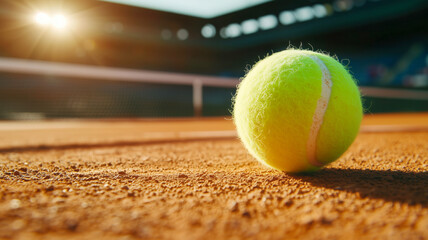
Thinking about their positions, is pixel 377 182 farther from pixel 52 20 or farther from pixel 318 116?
pixel 52 20

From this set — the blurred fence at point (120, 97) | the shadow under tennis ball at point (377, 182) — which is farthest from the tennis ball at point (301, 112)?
the blurred fence at point (120, 97)

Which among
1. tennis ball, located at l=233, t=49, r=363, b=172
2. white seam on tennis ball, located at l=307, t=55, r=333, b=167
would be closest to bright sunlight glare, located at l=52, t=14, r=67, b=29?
tennis ball, located at l=233, t=49, r=363, b=172

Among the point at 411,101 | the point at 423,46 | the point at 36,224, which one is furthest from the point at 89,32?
the point at 423,46

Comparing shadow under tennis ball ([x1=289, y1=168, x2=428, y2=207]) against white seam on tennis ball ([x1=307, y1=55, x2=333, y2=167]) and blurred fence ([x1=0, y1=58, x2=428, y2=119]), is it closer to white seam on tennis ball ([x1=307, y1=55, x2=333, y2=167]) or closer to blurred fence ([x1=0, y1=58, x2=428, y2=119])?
white seam on tennis ball ([x1=307, y1=55, x2=333, y2=167])

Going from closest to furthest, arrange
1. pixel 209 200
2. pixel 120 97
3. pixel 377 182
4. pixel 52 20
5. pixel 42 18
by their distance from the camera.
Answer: pixel 209 200 < pixel 377 182 < pixel 120 97 < pixel 42 18 < pixel 52 20

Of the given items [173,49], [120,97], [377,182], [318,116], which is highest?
[173,49]

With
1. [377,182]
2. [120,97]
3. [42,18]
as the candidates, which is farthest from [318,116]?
[42,18]
